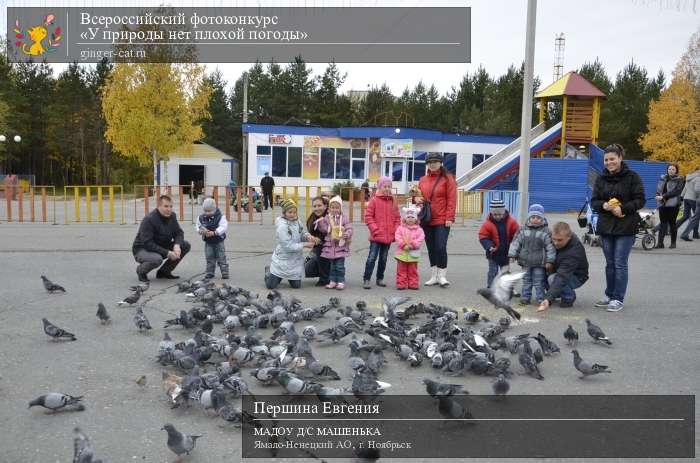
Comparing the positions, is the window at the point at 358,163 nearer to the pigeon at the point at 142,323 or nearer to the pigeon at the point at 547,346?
the pigeon at the point at 142,323

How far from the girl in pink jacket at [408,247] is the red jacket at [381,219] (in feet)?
0.63

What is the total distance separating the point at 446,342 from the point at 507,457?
2.07 m

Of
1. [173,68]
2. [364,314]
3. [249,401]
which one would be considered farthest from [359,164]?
[249,401]

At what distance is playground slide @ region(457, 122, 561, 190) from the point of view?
1173 inches

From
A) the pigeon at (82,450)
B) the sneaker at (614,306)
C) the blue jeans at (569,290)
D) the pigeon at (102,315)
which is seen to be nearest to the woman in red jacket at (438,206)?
the blue jeans at (569,290)

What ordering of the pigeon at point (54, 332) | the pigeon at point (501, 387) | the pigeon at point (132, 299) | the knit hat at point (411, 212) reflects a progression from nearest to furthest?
the pigeon at point (501, 387), the pigeon at point (54, 332), the pigeon at point (132, 299), the knit hat at point (411, 212)

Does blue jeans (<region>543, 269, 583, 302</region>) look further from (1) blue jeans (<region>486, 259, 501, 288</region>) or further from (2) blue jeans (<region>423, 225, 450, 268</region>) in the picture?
(2) blue jeans (<region>423, 225, 450, 268</region>)

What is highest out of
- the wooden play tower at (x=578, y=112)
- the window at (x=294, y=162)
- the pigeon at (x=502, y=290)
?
the wooden play tower at (x=578, y=112)

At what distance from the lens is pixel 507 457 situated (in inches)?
151

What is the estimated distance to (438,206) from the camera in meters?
9.54

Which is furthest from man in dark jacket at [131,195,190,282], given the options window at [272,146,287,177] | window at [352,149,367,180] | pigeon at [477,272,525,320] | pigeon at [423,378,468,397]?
window at [352,149,367,180]

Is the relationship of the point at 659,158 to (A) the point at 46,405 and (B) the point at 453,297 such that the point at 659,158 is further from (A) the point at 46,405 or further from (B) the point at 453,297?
(A) the point at 46,405

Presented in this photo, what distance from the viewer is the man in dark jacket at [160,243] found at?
991 centimetres

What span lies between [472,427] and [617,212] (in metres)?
4.46
